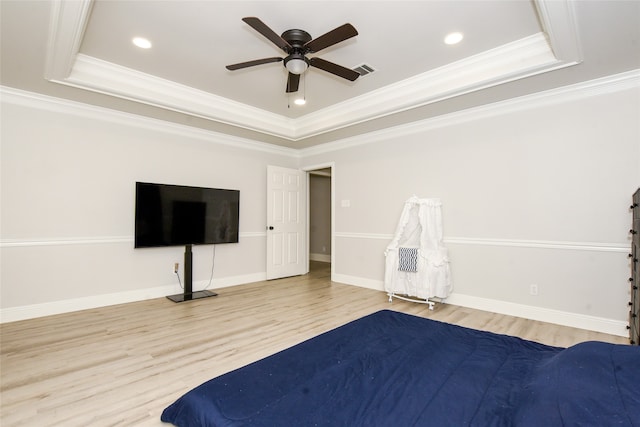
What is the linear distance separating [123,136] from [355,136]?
3.49 metres

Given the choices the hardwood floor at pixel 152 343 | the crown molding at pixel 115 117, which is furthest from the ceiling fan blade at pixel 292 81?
the hardwood floor at pixel 152 343

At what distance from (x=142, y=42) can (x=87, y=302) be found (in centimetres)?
318

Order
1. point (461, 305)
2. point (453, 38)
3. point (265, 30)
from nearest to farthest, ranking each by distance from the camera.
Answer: point (265, 30) < point (453, 38) < point (461, 305)

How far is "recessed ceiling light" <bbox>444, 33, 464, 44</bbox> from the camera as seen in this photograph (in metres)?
2.94

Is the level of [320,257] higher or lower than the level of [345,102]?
lower

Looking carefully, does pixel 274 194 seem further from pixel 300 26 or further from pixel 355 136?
pixel 300 26

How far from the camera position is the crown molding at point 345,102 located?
2406mm

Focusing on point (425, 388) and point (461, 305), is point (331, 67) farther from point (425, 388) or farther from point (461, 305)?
point (461, 305)

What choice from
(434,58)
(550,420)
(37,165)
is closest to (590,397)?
(550,420)

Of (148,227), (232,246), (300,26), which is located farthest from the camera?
(232,246)

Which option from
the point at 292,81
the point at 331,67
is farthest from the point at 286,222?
the point at 331,67

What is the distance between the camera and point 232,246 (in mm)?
5328

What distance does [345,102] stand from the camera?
458 centimetres

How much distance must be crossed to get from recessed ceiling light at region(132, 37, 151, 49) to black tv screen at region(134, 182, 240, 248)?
1.68m
